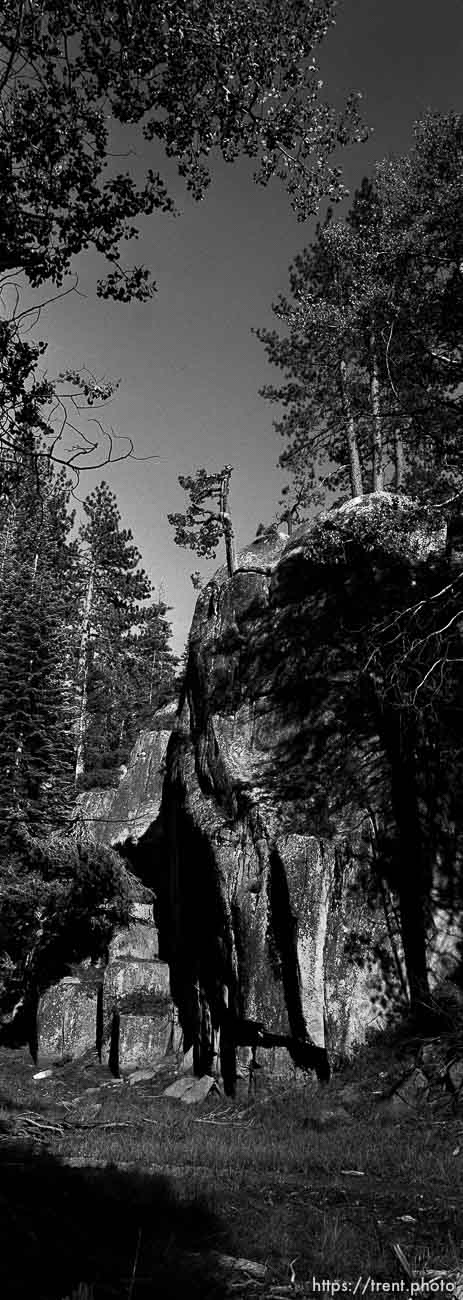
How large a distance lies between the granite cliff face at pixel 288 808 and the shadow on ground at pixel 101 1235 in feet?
25.3

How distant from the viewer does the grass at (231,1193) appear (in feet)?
17.4

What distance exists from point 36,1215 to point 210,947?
12.0 m

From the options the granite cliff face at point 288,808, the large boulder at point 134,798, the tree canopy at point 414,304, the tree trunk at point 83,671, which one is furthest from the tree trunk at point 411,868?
the tree trunk at point 83,671

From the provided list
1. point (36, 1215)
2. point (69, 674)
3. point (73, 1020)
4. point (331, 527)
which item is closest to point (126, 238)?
point (36, 1215)

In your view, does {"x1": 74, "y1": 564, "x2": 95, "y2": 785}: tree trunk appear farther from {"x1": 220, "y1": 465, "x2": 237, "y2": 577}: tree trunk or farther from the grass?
the grass

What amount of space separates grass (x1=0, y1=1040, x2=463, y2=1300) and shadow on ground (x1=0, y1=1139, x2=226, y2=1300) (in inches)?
0.6

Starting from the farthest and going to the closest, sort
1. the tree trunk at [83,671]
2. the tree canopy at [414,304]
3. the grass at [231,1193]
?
1. the tree trunk at [83,671]
2. the tree canopy at [414,304]
3. the grass at [231,1193]

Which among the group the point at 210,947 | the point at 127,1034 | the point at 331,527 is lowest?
the point at 127,1034

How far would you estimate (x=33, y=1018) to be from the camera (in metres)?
21.7

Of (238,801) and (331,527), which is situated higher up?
(331,527)

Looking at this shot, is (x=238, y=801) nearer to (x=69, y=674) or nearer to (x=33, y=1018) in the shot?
(x=33, y=1018)

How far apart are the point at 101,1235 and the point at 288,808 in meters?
11.1

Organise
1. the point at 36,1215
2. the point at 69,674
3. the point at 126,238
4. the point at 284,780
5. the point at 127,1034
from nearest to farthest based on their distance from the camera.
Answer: the point at 36,1215, the point at 126,238, the point at 284,780, the point at 127,1034, the point at 69,674

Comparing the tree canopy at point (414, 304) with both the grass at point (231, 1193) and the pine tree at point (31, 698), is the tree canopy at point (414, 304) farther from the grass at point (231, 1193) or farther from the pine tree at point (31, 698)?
the pine tree at point (31, 698)
